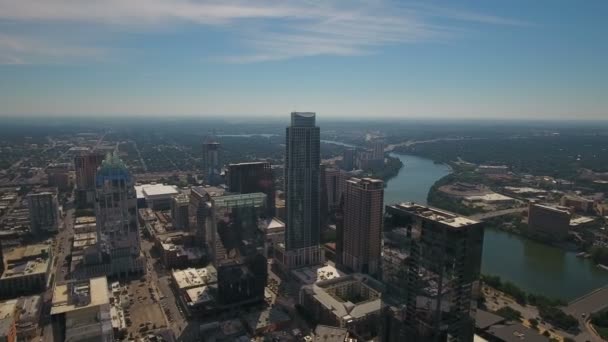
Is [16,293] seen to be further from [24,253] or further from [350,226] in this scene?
[350,226]

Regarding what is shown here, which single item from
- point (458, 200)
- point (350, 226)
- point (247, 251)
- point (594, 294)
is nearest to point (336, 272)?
point (350, 226)

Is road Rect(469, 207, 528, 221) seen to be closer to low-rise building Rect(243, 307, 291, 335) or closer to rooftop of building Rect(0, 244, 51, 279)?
low-rise building Rect(243, 307, 291, 335)

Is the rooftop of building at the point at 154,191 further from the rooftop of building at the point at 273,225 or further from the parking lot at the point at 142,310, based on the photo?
the parking lot at the point at 142,310

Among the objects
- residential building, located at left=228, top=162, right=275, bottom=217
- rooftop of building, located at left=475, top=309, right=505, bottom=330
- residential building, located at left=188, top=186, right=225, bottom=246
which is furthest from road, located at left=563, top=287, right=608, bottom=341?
residential building, located at left=228, top=162, right=275, bottom=217

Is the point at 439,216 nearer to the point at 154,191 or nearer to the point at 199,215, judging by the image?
the point at 199,215

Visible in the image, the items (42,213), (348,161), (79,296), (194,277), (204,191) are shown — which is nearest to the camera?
(79,296)

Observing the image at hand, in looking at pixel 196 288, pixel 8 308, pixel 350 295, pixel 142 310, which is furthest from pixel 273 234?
pixel 8 308

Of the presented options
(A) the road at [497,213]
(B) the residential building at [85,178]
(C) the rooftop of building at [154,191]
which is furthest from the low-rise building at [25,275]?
(A) the road at [497,213]
